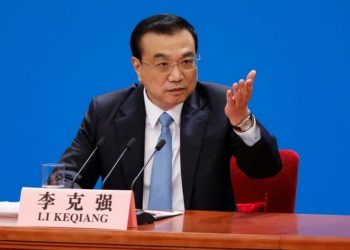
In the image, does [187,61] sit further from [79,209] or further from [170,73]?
[79,209]

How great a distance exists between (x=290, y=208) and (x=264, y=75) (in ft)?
2.95

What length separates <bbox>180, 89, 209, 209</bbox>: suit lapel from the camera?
276cm

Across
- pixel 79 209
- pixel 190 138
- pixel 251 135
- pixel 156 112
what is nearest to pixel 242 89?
pixel 251 135

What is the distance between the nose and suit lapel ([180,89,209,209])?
140 millimetres

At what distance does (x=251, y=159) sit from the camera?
2.67 m

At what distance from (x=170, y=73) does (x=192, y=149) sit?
300 millimetres

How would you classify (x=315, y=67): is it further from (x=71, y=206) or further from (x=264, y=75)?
(x=71, y=206)

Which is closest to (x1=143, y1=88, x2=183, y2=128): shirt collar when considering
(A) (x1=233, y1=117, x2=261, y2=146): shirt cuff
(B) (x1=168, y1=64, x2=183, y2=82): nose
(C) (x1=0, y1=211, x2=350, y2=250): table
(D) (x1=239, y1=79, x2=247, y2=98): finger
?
(B) (x1=168, y1=64, x2=183, y2=82): nose

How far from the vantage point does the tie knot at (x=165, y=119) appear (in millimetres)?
2842

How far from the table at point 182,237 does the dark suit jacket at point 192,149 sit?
0.62m

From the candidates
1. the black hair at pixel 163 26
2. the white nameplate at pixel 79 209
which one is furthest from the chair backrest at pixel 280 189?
the white nameplate at pixel 79 209

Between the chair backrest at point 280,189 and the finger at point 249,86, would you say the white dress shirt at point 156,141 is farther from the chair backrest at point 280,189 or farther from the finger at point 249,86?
the finger at point 249,86

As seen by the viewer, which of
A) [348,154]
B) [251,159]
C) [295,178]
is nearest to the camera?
[251,159]

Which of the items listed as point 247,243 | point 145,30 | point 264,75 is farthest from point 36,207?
point 264,75
